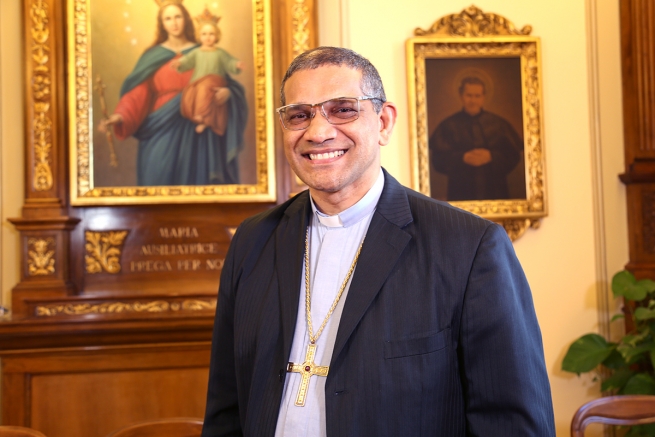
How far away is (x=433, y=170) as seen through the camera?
4156 millimetres

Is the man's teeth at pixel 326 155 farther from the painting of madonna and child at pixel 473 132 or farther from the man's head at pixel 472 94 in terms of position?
the man's head at pixel 472 94

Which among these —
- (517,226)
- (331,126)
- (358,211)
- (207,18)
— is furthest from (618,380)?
(207,18)

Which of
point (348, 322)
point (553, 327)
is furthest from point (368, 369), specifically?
point (553, 327)

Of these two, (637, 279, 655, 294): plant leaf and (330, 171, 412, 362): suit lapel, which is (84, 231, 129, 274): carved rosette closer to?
(330, 171, 412, 362): suit lapel

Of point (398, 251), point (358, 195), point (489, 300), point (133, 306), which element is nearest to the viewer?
point (489, 300)

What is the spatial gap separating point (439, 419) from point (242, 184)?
9.67 ft

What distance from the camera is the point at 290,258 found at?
69.1 inches

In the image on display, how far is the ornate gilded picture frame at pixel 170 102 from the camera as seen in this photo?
13.5 ft

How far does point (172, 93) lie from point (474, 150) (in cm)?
206

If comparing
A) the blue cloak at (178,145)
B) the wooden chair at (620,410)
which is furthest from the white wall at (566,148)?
the wooden chair at (620,410)

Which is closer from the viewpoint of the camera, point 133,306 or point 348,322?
point 348,322

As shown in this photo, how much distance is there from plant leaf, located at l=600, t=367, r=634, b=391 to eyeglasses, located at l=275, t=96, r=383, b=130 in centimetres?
305

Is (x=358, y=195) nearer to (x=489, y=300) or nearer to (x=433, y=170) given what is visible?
(x=489, y=300)

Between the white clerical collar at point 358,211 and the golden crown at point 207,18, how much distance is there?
2874 mm
